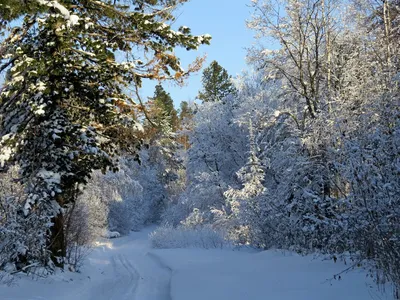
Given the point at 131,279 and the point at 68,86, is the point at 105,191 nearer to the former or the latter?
the point at 131,279

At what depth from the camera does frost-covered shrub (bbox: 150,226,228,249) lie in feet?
60.4

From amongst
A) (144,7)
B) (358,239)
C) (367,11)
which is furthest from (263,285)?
(367,11)

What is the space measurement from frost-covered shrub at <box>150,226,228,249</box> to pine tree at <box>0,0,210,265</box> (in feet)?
31.2

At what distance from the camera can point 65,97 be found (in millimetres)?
9312

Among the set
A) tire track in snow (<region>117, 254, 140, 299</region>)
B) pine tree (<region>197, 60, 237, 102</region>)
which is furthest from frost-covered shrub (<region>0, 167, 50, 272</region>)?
pine tree (<region>197, 60, 237, 102</region>)

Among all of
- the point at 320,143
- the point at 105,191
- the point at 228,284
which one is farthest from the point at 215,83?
the point at 228,284

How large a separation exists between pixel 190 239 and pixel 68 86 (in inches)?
522

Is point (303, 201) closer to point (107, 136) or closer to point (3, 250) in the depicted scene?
point (107, 136)

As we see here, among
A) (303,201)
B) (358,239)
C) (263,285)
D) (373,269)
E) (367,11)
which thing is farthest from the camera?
(367,11)

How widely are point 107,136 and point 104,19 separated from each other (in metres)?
3.06

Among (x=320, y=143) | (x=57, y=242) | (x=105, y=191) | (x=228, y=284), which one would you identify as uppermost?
(x=320, y=143)

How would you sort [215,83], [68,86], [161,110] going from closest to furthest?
1. [68,86]
2. [161,110]
3. [215,83]

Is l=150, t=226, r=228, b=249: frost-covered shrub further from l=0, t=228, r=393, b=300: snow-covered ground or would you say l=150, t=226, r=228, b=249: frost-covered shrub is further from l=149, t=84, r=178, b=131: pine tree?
l=0, t=228, r=393, b=300: snow-covered ground

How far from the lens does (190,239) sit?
20594mm
